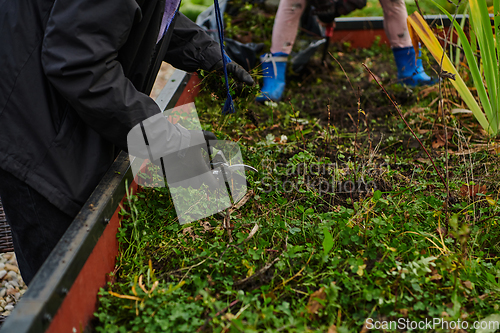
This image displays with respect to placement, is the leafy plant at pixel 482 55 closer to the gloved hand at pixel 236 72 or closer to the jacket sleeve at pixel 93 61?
the gloved hand at pixel 236 72

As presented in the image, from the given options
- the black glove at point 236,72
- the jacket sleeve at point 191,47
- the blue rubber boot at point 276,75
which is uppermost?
the jacket sleeve at point 191,47

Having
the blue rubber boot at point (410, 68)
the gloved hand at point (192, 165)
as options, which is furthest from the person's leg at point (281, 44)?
the gloved hand at point (192, 165)

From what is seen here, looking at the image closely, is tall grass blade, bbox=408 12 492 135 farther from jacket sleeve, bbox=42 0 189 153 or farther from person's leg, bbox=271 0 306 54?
jacket sleeve, bbox=42 0 189 153

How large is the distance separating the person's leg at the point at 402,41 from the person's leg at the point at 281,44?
0.73 metres

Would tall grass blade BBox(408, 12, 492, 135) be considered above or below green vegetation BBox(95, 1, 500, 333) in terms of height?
above

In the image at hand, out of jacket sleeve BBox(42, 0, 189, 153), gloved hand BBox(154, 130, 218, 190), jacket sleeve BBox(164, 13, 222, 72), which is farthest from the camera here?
jacket sleeve BBox(164, 13, 222, 72)

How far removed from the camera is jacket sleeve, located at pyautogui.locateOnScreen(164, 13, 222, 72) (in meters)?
1.90

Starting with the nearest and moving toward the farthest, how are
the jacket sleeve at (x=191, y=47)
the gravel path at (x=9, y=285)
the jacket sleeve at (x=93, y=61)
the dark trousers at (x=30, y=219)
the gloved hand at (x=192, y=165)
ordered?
the jacket sleeve at (x=93, y=61)
the dark trousers at (x=30, y=219)
the gloved hand at (x=192, y=165)
the jacket sleeve at (x=191, y=47)
the gravel path at (x=9, y=285)

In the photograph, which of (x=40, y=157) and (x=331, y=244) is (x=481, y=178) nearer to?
(x=331, y=244)

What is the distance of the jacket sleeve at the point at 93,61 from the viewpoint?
3.79ft

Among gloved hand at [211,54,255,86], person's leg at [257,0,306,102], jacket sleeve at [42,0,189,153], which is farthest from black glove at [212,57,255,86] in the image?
person's leg at [257,0,306,102]

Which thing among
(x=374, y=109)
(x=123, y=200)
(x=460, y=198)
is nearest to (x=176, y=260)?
(x=123, y=200)

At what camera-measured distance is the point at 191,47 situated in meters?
1.92

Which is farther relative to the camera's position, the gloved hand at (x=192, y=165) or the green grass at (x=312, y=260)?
the gloved hand at (x=192, y=165)
